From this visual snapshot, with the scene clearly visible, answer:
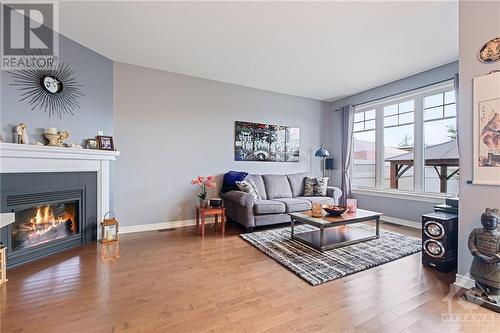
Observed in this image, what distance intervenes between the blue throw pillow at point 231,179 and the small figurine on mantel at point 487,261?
3073 mm

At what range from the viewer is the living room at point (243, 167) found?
179cm

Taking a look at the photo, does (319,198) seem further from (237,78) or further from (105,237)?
(105,237)

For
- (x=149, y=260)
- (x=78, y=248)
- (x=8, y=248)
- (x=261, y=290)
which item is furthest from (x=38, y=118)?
(x=261, y=290)

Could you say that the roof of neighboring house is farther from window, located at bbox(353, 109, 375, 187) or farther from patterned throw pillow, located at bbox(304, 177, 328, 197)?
patterned throw pillow, located at bbox(304, 177, 328, 197)

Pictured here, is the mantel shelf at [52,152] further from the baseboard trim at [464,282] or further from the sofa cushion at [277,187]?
the baseboard trim at [464,282]

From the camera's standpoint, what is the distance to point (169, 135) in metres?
3.93

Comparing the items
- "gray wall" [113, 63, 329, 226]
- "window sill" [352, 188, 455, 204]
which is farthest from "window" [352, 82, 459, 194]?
"gray wall" [113, 63, 329, 226]

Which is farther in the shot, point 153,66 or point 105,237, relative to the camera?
point 153,66

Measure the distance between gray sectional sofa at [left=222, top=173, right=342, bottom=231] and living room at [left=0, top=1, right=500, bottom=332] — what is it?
3 centimetres

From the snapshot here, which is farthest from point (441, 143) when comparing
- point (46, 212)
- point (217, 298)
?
point (46, 212)

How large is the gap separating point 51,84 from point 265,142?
3.47 m

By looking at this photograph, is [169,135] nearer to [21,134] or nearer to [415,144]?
[21,134]

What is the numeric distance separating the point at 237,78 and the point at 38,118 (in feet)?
9.59

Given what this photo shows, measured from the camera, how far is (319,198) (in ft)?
14.3
